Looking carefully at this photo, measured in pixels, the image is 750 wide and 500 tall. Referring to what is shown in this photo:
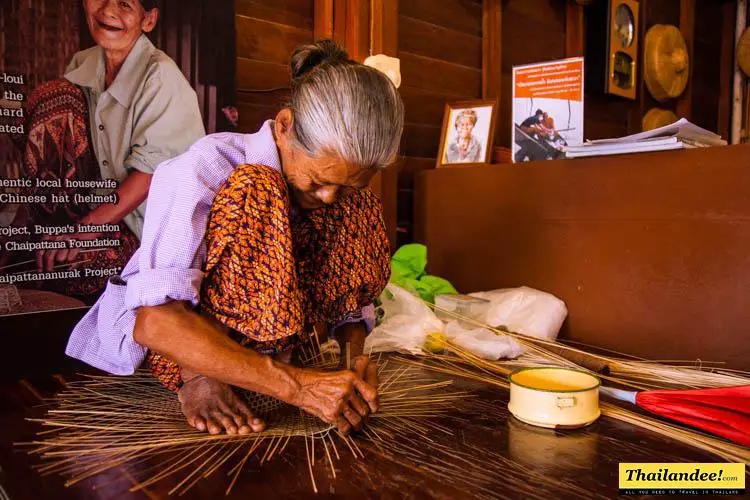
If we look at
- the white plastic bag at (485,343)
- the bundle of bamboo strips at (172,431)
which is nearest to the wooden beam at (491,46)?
the white plastic bag at (485,343)

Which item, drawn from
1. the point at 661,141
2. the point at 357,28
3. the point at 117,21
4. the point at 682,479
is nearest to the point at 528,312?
the point at 661,141

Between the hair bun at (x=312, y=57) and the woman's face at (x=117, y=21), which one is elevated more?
the woman's face at (x=117, y=21)

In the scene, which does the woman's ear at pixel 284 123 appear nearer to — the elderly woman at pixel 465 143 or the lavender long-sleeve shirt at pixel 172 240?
the lavender long-sleeve shirt at pixel 172 240

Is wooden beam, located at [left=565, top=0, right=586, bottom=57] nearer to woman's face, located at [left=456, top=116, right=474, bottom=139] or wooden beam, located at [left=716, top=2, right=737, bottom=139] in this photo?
woman's face, located at [left=456, top=116, right=474, bottom=139]

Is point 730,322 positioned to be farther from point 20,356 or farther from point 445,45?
point 20,356

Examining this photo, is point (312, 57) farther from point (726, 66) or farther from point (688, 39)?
point (726, 66)

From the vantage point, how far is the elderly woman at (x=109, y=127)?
177 cm

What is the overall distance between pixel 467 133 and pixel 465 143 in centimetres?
5

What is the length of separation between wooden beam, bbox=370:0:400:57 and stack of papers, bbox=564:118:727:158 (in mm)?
967

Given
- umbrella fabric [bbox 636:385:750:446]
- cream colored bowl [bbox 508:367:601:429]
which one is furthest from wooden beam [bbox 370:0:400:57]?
umbrella fabric [bbox 636:385:750:446]

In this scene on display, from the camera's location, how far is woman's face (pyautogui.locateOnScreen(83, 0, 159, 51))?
1.81 m

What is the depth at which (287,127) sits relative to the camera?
50.6 inches

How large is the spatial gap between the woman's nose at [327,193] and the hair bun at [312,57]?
25cm

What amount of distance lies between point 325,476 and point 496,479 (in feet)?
1.01
